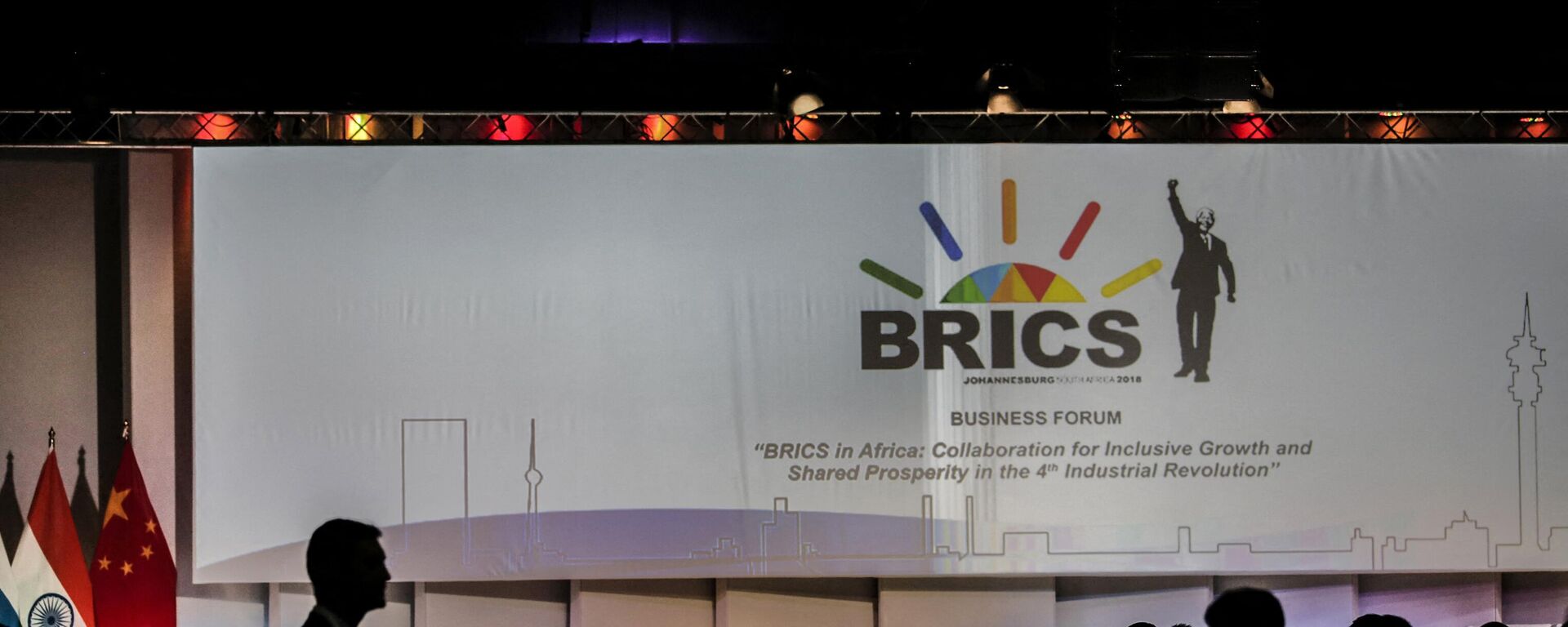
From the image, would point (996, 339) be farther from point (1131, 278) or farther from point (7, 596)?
point (7, 596)

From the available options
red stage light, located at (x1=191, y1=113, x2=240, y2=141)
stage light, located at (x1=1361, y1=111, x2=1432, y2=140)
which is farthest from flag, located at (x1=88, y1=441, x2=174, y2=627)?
stage light, located at (x1=1361, y1=111, x2=1432, y2=140)

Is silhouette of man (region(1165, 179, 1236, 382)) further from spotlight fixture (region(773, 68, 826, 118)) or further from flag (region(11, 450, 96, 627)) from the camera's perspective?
flag (region(11, 450, 96, 627))

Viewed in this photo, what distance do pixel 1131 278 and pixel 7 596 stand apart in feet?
15.7

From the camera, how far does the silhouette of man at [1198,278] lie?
5.07 meters

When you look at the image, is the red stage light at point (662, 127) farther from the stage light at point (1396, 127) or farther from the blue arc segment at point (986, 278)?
the stage light at point (1396, 127)

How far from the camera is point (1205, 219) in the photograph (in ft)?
16.7

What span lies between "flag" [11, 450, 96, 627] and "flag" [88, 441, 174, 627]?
63 millimetres

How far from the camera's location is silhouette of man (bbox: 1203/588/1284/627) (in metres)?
2.24

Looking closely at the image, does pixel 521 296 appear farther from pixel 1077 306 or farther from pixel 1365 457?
pixel 1365 457

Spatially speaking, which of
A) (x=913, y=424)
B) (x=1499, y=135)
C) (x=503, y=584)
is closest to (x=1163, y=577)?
(x=913, y=424)

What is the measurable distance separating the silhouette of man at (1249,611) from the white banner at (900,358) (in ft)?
9.06

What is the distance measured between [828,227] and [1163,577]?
2099mm

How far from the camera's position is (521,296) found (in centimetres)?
500

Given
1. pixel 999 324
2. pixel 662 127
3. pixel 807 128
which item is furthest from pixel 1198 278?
pixel 662 127
